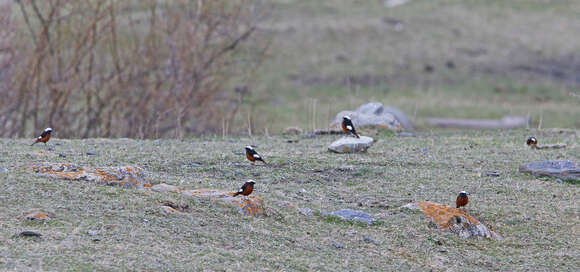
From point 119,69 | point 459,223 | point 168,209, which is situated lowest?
point 459,223

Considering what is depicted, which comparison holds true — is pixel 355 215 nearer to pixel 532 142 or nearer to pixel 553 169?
pixel 553 169

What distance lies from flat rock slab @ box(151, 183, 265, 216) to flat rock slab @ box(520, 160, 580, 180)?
4.60 metres

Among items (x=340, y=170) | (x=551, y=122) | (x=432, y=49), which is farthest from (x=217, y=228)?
(x=432, y=49)

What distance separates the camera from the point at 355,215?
26.4 ft

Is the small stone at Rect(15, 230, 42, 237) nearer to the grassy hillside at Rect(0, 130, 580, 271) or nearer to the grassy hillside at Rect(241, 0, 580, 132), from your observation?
the grassy hillside at Rect(0, 130, 580, 271)

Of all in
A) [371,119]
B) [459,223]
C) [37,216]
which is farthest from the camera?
[371,119]

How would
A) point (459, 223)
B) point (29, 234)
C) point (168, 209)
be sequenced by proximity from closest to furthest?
point (29, 234)
point (168, 209)
point (459, 223)

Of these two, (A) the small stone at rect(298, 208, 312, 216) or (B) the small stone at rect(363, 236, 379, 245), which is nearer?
(B) the small stone at rect(363, 236, 379, 245)

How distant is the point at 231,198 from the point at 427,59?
29.1 metres

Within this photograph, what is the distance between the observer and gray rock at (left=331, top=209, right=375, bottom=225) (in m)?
7.95

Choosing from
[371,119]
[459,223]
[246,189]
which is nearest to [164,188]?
[246,189]

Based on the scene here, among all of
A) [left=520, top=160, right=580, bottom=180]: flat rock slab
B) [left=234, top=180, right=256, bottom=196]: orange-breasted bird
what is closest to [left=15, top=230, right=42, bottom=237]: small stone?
[left=234, top=180, right=256, bottom=196]: orange-breasted bird

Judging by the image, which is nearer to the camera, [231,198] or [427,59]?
[231,198]

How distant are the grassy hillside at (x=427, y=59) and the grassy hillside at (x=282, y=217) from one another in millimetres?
14460
